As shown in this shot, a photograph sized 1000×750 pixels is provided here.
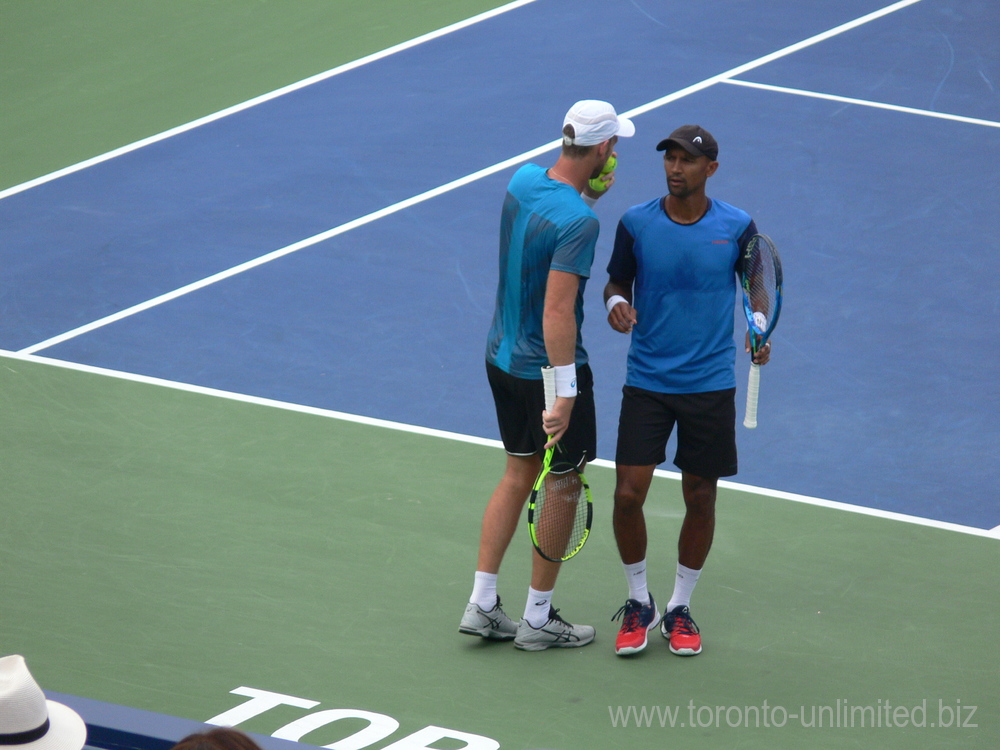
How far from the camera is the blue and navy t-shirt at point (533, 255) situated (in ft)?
19.2

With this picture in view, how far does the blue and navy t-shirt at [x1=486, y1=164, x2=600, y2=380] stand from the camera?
5867 mm

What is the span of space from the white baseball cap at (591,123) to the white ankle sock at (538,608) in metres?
1.84

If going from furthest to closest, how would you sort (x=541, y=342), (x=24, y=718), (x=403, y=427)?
(x=403, y=427) → (x=541, y=342) → (x=24, y=718)

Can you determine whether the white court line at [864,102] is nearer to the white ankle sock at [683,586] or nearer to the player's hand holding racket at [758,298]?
the player's hand holding racket at [758,298]

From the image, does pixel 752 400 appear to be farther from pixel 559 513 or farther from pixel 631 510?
pixel 559 513

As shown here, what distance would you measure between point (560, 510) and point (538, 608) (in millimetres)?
456

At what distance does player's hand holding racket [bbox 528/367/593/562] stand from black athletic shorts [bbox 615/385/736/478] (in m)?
0.23

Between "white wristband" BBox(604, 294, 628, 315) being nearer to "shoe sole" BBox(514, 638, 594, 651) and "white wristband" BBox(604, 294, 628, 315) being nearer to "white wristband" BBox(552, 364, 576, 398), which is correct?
"white wristband" BBox(552, 364, 576, 398)

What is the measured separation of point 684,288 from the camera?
6148 millimetres

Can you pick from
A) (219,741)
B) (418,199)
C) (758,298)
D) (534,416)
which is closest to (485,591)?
(534,416)

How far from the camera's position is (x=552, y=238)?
591 cm

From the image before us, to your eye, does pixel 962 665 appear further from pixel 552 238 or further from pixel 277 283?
pixel 277 283

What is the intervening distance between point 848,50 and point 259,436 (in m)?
8.11

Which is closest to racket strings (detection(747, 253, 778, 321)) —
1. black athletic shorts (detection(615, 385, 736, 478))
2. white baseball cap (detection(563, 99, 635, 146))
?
black athletic shorts (detection(615, 385, 736, 478))
